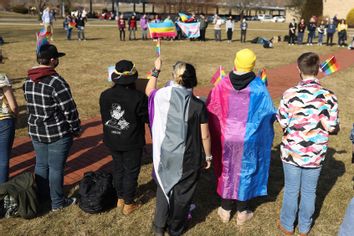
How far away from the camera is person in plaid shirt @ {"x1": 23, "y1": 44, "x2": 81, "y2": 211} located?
3699mm

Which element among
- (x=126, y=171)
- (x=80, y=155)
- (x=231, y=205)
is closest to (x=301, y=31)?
(x=80, y=155)

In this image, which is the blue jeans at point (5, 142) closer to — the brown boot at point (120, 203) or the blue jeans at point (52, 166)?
the blue jeans at point (52, 166)

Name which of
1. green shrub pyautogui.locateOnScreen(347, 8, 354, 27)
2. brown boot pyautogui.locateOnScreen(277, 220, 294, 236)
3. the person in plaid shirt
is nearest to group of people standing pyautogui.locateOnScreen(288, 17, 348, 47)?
brown boot pyautogui.locateOnScreen(277, 220, 294, 236)

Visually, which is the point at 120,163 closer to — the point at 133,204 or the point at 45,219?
the point at 133,204

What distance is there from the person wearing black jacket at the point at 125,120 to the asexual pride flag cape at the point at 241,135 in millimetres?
792

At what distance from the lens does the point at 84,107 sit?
28.0 feet

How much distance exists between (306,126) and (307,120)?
0.20 ft

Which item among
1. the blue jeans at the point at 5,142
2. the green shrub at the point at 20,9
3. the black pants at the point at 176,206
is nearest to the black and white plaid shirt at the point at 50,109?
the blue jeans at the point at 5,142

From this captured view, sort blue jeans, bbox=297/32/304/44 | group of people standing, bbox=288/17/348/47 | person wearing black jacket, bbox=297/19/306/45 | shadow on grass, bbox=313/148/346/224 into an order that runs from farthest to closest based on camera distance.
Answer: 1. blue jeans, bbox=297/32/304/44
2. person wearing black jacket, bbox=297/19/306/45
3. group of people standing, bbox=288/17/348/47
4. shadow on grass, bbox=313/148/346/224

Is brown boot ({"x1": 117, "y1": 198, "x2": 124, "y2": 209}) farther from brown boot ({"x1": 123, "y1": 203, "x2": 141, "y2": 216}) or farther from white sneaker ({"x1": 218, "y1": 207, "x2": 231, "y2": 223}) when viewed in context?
white sneaker ({"x1": 218, "y1": 207, "x2": 231, "y2": 223})

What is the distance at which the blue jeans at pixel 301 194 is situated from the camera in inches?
143

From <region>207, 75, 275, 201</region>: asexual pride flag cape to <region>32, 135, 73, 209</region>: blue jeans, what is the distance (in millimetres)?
1687

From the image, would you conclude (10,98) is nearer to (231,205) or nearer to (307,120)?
(231,205)

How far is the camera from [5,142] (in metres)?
4.24
